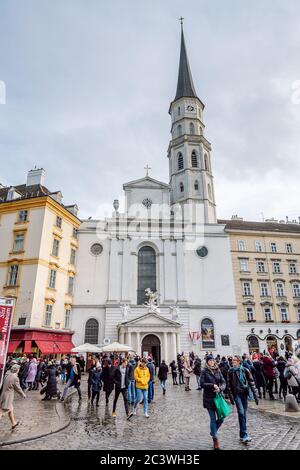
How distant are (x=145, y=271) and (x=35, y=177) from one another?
1663 cm

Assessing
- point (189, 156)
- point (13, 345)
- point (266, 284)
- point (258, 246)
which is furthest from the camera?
point (189, 156)

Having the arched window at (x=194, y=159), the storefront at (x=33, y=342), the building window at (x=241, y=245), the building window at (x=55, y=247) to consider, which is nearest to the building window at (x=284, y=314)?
the building window at (x=241, y=245)

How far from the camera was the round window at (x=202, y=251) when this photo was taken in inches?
1502

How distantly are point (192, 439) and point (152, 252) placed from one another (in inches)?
1233

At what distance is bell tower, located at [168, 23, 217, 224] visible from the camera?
4325 centimetres

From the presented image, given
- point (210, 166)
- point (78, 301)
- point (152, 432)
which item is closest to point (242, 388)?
point (152, 432)

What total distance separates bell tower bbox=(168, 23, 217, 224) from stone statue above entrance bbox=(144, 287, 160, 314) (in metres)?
12.4

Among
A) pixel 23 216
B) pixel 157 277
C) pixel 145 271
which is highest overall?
pixel 23 216

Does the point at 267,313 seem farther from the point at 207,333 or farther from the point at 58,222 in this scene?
the point at 58,222

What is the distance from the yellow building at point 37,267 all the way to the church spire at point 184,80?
30111 millimetres

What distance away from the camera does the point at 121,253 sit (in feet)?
122

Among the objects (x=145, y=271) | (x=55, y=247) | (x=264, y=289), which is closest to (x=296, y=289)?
(x=264, y=289)

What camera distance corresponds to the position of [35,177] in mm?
36406

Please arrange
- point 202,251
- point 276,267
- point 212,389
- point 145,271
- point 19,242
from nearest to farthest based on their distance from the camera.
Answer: point 212,389
point 19,242
point 145,271
point 202,251
point 276,267
